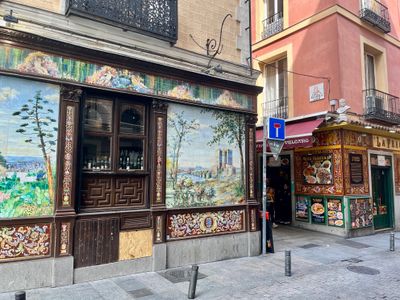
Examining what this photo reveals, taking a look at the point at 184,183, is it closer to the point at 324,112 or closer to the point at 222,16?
the point at 222,16

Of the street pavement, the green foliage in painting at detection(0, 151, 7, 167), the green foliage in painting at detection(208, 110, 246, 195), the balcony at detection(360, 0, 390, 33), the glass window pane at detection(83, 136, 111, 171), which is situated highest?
the balcony at detection(360, 0, 390, 33)

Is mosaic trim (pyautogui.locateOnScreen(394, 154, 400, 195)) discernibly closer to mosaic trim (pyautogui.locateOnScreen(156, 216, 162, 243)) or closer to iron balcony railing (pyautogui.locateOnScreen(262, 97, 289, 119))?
iron balcony railing (pyautogui.locateOnScreen(262, 97, 289, 119))

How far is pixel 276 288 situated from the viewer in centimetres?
607

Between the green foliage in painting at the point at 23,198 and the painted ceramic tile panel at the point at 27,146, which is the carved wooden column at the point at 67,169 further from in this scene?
the green foliage in painting at the point at 23,198

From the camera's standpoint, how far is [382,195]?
1363cm

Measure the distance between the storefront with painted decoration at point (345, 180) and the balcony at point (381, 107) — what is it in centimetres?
46

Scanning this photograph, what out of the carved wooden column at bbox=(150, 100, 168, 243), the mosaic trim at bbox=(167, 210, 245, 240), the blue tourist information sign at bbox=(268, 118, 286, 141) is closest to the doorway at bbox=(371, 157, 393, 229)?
the blue tourist information sign at bbox=(268, 118, 286, 141)

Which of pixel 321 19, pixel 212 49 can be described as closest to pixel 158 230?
pixel 212 49

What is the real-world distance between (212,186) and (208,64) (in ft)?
9.92

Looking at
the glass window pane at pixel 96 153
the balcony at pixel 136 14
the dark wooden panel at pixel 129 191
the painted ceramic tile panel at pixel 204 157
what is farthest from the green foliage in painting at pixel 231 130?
the glass window pane at pixel 96 153

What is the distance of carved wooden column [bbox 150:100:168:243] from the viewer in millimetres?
6988

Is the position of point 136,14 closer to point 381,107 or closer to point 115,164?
point 115,164

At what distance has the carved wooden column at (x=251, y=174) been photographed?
848 cm

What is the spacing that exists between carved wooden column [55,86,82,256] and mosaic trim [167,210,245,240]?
2.14 metres
